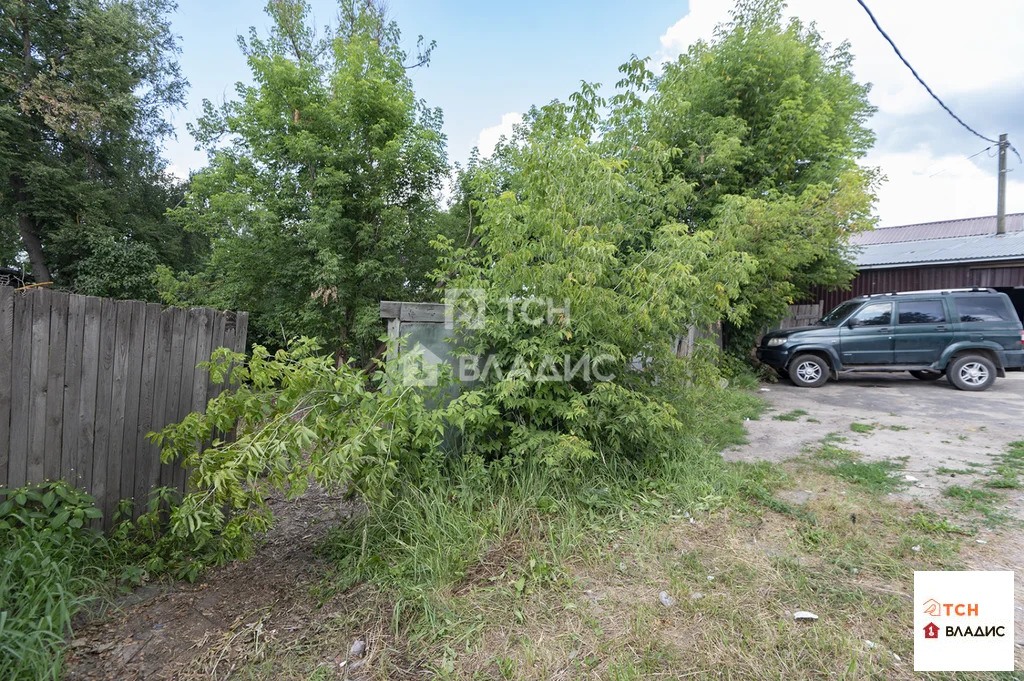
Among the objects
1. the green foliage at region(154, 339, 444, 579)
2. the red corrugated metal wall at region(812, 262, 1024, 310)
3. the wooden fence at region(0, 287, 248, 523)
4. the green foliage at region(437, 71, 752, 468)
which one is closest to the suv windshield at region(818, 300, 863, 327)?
the red corrugated metal wall at region(812, 262, 1024, 310)

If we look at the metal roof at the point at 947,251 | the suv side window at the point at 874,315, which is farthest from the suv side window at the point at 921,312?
the metal roof at the point at 947,251

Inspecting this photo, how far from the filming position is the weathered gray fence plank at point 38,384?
2.47 m

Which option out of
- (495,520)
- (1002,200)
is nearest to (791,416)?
(495,520)

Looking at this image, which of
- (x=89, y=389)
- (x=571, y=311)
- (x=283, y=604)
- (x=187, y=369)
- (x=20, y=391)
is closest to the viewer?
(x=20, y=391)

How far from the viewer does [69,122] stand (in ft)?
35.9

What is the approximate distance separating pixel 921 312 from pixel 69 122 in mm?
17298

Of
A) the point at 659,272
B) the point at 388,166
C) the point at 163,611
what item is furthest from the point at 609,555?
the point at 388,166

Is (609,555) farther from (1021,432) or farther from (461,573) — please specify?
(1021,432)

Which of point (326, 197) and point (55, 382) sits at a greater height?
point (326, 197)

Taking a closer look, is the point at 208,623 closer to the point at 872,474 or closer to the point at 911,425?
the point at 872,474

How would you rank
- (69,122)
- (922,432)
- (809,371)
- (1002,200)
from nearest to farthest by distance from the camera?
(922,432) → (809,371) → (69,122) → (1002,200)

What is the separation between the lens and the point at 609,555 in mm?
2842

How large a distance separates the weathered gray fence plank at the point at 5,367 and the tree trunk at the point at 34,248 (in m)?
12.2

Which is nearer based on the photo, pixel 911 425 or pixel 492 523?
pixel 492 523
